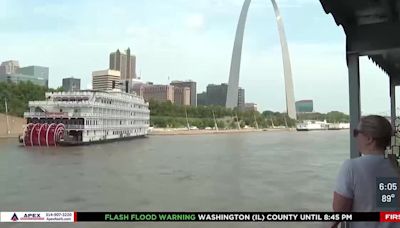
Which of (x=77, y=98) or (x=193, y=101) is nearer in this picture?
(x=77, y=98)

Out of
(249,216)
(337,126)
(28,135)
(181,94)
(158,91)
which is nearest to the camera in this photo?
(249,216)

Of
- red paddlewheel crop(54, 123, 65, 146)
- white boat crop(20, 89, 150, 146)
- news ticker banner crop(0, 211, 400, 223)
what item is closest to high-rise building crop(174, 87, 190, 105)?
white boat crop(20, 89, 150, 146)

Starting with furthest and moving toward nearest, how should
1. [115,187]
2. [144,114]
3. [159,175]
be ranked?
[144,114] < [159,175] < [115,187]

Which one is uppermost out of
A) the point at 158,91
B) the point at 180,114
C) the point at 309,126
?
the point at 158,91

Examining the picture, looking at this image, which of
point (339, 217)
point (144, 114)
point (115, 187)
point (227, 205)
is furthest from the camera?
point (144, 114)

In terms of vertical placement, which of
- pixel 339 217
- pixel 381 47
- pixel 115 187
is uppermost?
pixel 381 47

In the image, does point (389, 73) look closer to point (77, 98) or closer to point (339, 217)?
point (339, 217)

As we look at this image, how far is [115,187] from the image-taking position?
80.4 feet

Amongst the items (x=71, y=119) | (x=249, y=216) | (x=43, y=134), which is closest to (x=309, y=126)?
(x=71, y=119)

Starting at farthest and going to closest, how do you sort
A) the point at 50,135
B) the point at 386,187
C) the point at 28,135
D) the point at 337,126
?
1. the point at 337,126
2. the point at 28,135
3. the point at 50,135
4. the point at 386,187

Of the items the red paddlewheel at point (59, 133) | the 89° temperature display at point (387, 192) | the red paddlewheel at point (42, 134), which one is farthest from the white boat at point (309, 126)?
the 89° temperature display at point (387, 192)

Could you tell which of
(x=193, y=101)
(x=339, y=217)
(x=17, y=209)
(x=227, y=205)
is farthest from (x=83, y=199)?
(x=193, y=101)

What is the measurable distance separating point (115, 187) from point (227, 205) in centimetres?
859

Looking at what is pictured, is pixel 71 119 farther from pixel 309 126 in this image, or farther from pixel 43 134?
pixel 309 126
